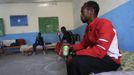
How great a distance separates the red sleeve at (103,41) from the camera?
1818 millimetres

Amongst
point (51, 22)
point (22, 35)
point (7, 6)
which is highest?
point (7, 6)

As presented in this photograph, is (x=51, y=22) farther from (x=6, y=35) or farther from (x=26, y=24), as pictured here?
(x=6, y=35)

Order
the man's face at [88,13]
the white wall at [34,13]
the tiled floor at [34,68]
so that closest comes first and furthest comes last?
the man's face at [88,13]
the tiled floor at [34,68]
the white wall at [34,13]

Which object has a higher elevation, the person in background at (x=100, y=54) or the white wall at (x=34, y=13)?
the white wall at (x=34, y=13)

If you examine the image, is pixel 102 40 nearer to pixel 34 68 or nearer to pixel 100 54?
pixel 100 54

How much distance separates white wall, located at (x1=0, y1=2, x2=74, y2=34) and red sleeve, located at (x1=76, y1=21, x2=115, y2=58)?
8872 millimetres

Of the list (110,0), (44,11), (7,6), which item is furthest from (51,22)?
(110,0)

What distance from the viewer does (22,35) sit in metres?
10.6

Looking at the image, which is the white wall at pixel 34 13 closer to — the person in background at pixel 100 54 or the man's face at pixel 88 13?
the man's face at pixel 88 13

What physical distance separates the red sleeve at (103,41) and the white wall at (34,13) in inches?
349

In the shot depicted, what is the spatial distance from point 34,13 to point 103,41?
357 inches

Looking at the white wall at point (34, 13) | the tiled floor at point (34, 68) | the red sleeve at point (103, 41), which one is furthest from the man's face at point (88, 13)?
the white wall at point (34, 13)

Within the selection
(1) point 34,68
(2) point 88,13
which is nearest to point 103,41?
(2) point 88,13

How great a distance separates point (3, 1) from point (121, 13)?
7631mm
